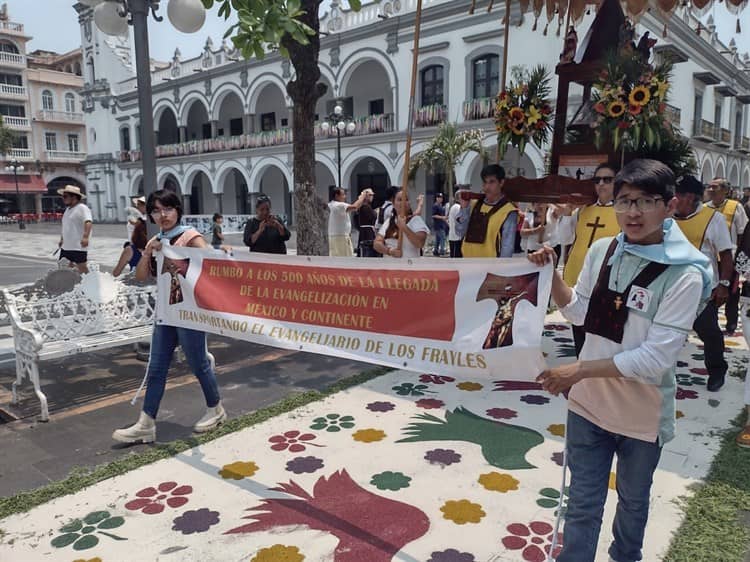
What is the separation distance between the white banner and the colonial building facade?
9.39 metres

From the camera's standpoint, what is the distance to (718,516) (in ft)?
9.32

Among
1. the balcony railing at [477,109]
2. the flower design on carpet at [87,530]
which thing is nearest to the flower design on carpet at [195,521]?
the flower design on carpet at [87,530]

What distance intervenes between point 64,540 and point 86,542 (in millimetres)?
123

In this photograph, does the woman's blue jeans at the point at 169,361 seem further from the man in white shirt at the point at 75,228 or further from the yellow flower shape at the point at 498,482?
the man in white shirt at the point at 75,228

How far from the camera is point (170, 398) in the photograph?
4.69 meters

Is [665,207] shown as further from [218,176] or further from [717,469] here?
[218,176]

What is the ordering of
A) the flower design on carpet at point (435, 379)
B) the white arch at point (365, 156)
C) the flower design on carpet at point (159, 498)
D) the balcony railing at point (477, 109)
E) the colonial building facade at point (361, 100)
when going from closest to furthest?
the flower design on carpet at point (159, 498) → the flower design on carpet at point (435, 379) → the balcony railing at point (477, 109) → the colonial building facade at point (361, 100) → the white arch at point (365, 156)

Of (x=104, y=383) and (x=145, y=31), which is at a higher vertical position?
(x=145, y=31)

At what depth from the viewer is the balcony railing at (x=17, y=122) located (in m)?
44.0

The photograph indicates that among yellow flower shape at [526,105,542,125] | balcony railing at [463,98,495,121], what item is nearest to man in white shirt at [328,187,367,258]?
yellow flower shape at [526,105,542,125]

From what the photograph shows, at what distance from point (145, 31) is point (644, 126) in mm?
4971

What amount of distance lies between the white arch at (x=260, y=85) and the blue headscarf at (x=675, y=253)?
81.1 ft

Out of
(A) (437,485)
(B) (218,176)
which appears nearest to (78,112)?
(B) (218,176)

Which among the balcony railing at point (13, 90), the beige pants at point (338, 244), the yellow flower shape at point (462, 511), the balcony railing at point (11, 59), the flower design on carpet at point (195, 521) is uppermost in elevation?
the balcony railing at point (11, 59)
